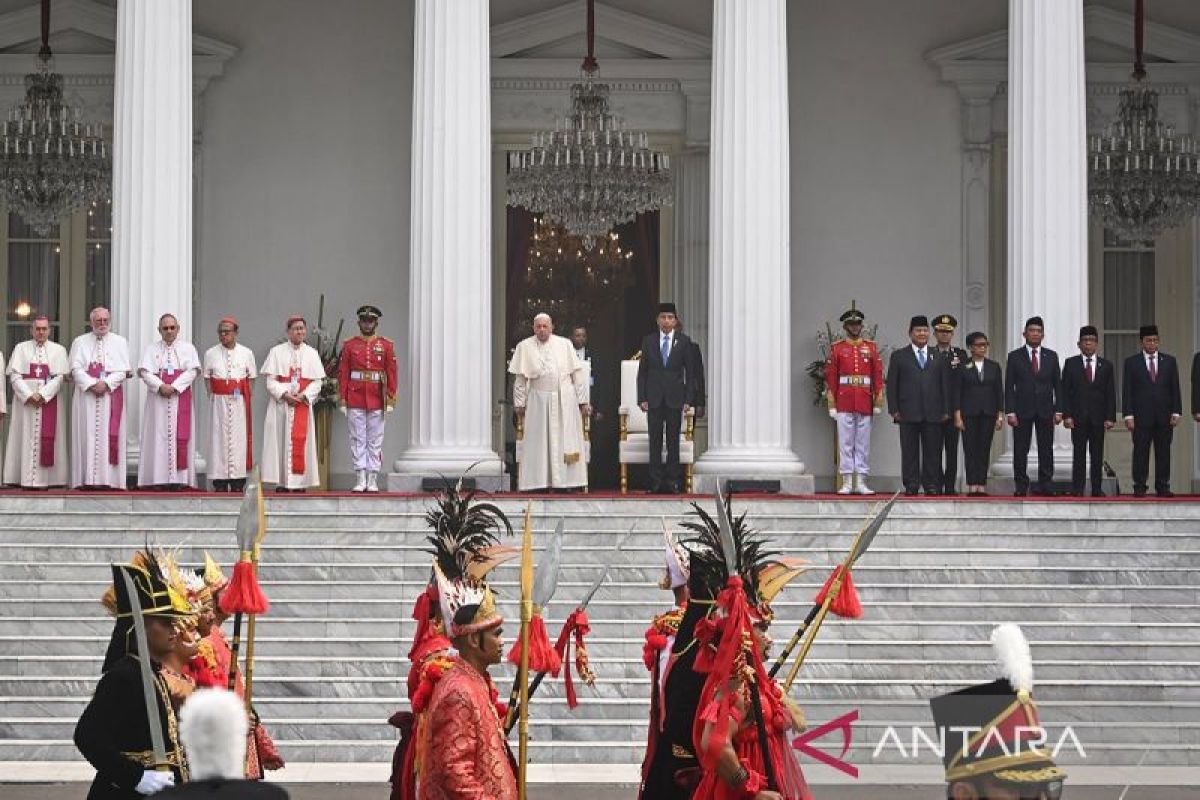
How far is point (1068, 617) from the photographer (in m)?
15.5

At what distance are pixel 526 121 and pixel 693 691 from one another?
18.1 metres

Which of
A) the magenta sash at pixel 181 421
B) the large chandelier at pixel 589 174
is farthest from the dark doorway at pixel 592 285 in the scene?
the magenta sash at pixel 181 421

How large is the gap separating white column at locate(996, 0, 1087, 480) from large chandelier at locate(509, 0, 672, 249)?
443 centimetres

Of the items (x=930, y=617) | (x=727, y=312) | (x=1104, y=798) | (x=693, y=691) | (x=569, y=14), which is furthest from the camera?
(x=569, y=14)

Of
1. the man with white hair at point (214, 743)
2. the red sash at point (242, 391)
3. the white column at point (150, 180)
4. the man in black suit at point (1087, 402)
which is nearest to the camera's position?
the man with white hair at point (214, 743)

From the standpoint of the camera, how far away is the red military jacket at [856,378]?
68.8ft

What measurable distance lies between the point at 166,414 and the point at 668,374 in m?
5.10

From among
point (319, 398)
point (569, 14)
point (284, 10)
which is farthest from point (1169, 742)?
point (284, 10)

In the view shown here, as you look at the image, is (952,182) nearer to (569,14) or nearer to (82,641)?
(569,14)

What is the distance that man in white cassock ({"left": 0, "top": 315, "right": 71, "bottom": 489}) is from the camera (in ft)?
66.5

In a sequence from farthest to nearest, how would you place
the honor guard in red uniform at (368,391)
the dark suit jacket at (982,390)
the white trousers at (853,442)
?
1. the white trousers at (853,442)
2. the honor guard in red uniform at (368,391)
3. the dark suit jacket at (982,390)

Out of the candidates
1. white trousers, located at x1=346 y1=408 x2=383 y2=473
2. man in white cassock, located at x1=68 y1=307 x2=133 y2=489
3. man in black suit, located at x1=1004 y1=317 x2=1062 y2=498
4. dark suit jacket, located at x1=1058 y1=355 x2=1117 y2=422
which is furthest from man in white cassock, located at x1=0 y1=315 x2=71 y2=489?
dark suit jacket, located at x1=1058 y1=355 x2=1117 y2=422

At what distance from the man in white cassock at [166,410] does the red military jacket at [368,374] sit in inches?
62.5

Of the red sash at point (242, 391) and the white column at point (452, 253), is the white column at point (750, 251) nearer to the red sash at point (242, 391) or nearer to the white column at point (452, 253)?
the white column at point (452, 253)
